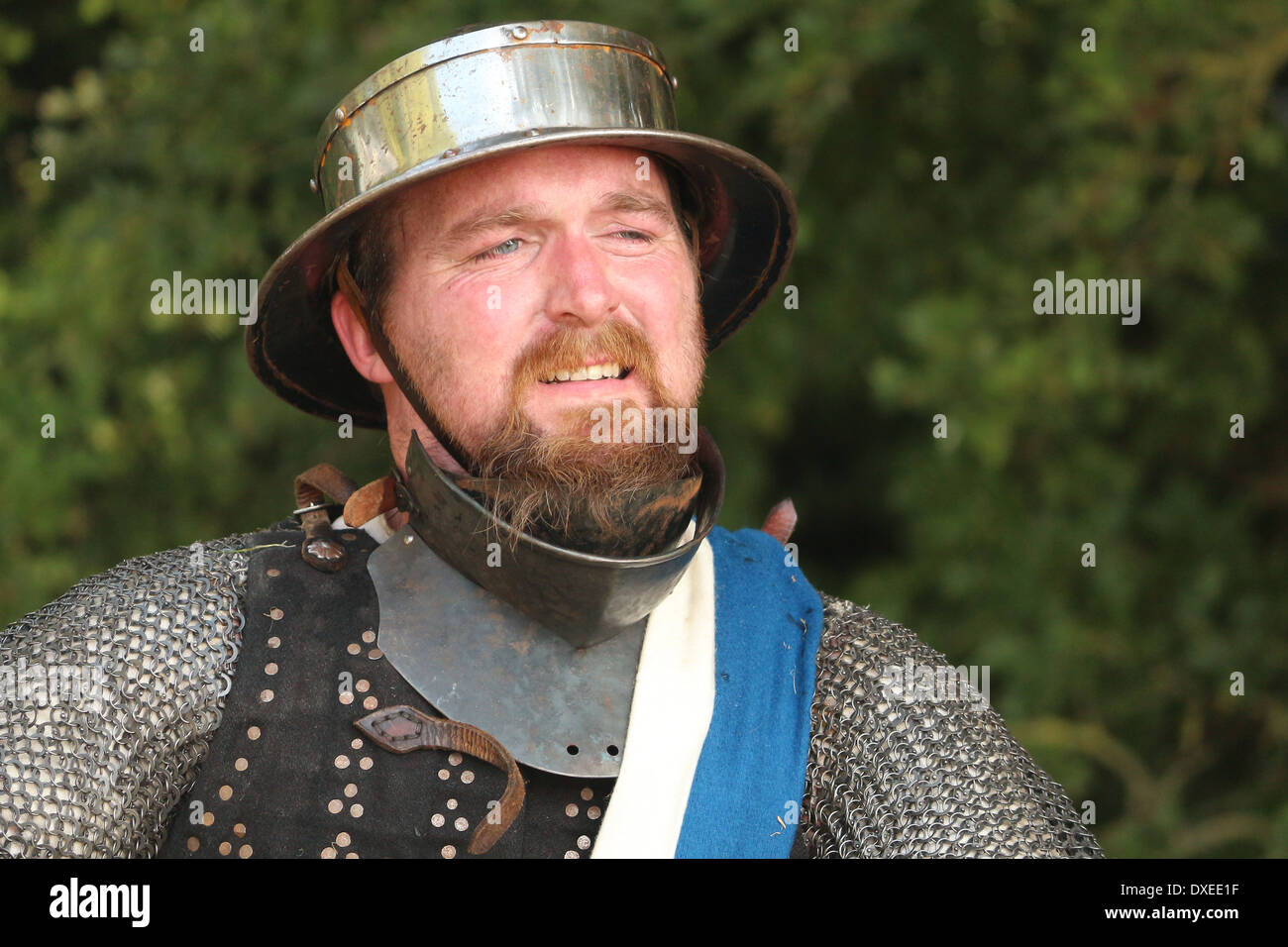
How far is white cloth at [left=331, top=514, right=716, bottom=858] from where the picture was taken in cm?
202

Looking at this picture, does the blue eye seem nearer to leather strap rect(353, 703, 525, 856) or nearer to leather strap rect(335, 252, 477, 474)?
leather strap rect(335, 252, 477, 474)

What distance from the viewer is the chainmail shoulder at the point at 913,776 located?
213 cm

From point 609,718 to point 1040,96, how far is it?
3.01m

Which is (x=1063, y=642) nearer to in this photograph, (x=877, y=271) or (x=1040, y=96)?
(x=877, y=271)

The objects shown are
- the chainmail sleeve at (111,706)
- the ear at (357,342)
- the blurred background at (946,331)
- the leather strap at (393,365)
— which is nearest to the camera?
the chainmail sleeve at (111,706)

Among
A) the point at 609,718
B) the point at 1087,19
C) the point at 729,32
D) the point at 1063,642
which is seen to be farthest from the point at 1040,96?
the point at 609,718

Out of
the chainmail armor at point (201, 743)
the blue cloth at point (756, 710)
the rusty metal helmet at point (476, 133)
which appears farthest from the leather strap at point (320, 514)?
the blue cloth at point (756, 710)

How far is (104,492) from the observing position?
4.77 m

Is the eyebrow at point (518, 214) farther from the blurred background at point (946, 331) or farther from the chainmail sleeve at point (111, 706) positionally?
the blurred background at point (946, 331)

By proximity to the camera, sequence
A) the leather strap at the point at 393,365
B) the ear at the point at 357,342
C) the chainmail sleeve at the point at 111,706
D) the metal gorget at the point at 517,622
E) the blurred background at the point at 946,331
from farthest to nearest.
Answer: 1. the blurred background at the point at 946,331
2. the ear at the point at 357,342
3. the leather strap at the point at 393,365
4. the metal gorget at the point at 517,622
5. the chainmail sleeve at the point at 111,706

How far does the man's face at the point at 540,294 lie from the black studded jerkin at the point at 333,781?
0.39 metres

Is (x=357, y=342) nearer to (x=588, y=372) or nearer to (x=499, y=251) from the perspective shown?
(x=499, y=251)

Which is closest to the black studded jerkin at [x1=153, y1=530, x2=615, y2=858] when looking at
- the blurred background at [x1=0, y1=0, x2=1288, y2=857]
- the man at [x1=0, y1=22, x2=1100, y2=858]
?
the man at [x1=0, y1=22, x2=1100, y2=858]

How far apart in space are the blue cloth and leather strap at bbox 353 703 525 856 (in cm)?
→ 27
